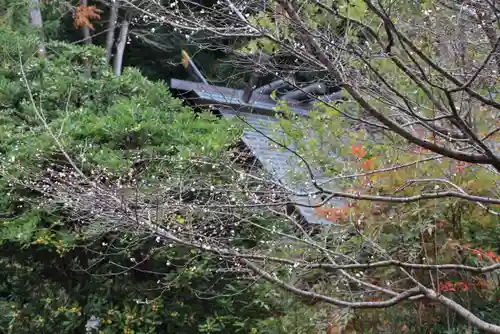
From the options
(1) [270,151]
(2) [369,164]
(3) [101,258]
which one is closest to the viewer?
(3) [101,258]

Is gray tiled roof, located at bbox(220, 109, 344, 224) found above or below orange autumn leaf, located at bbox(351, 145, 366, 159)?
below

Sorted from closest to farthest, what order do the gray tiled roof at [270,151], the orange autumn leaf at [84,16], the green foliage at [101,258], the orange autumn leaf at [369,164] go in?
the gray tiled roof at [270,151] → the green foliage at [101,258] → the orange autumn leaf at [369,164] → the orange autumn leaf at [84,16]

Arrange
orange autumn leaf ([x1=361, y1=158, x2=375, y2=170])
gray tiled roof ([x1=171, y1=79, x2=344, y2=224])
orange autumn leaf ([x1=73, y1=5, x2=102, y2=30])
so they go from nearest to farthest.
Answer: gray tiled roof ([x1=171, y1=79, x2=344, y2=224]) < orange autumn leaf ([x1=361, y1=158, x2=375, y2=170]) < orange autumn leaf ([x1=73, y1=5, x2=102, y2=30])

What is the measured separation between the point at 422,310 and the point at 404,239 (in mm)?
489

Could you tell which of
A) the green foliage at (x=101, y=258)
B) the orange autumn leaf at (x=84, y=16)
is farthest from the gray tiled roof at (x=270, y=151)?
the orange autumn leaf at (x=84, y=16)

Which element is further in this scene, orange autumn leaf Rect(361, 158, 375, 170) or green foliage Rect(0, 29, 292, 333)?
orange autumn leaf Rect(361, 158, 375, 170)

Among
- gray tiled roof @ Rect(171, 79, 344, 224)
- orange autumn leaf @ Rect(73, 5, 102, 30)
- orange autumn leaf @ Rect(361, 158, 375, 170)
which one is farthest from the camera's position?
orange autumn leaf @ Rect(73, 5, 102, 30)

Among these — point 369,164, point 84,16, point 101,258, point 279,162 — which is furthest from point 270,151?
point 84,16

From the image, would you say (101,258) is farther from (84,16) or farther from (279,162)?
(84,16)

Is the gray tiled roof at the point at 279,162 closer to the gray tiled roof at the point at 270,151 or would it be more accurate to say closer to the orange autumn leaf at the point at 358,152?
the gray tiled roof at the point at 270,151

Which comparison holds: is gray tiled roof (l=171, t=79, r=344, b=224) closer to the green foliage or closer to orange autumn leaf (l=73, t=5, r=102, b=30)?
the green foliage

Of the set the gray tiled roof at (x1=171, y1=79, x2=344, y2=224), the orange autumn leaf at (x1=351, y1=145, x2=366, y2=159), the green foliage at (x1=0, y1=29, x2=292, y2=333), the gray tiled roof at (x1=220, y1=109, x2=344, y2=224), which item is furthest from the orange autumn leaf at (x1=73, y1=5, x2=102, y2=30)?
the orange autumn leaf at (x1=351, y1=145, x2=366, y2=159)

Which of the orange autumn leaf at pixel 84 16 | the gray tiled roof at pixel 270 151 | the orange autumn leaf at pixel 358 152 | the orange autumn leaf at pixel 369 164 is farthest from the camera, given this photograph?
the orange autumn leaf at pixel 84 16

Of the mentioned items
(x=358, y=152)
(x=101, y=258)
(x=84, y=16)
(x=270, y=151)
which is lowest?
(x=84, y=16)
